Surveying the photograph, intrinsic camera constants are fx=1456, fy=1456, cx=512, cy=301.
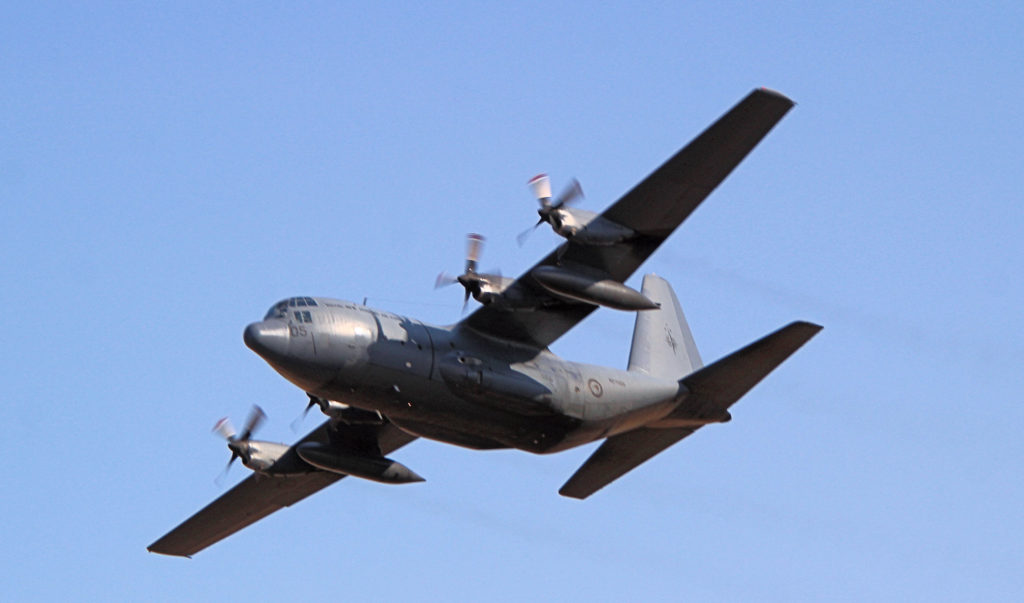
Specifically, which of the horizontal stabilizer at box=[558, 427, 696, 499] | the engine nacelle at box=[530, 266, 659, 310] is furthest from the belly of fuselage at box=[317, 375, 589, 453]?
the engine nacelle at box=[530, 266, 659, 310]

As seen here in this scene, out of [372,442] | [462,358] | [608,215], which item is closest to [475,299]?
[462,358]

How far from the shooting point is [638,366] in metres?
29.8

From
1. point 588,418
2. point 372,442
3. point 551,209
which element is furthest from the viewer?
point 372,442

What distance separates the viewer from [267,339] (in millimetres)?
25156

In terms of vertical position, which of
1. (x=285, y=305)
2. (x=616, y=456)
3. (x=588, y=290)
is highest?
(x=285, y=305)

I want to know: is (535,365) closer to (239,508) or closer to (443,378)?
(443,378)

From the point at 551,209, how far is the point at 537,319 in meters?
2.82

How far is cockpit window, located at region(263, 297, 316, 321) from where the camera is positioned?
2567 centimetres

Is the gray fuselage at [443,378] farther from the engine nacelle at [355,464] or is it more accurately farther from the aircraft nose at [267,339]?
the engine nacelle at [355,464]

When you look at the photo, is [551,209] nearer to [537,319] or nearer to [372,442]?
[537,319]

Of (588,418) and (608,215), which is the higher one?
(608,215)

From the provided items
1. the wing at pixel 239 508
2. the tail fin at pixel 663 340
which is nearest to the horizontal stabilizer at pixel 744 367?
the tail fin at pixel 663 340

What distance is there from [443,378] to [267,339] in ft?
10.3

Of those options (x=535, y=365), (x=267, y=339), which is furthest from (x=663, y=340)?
(x=267, y=339)
